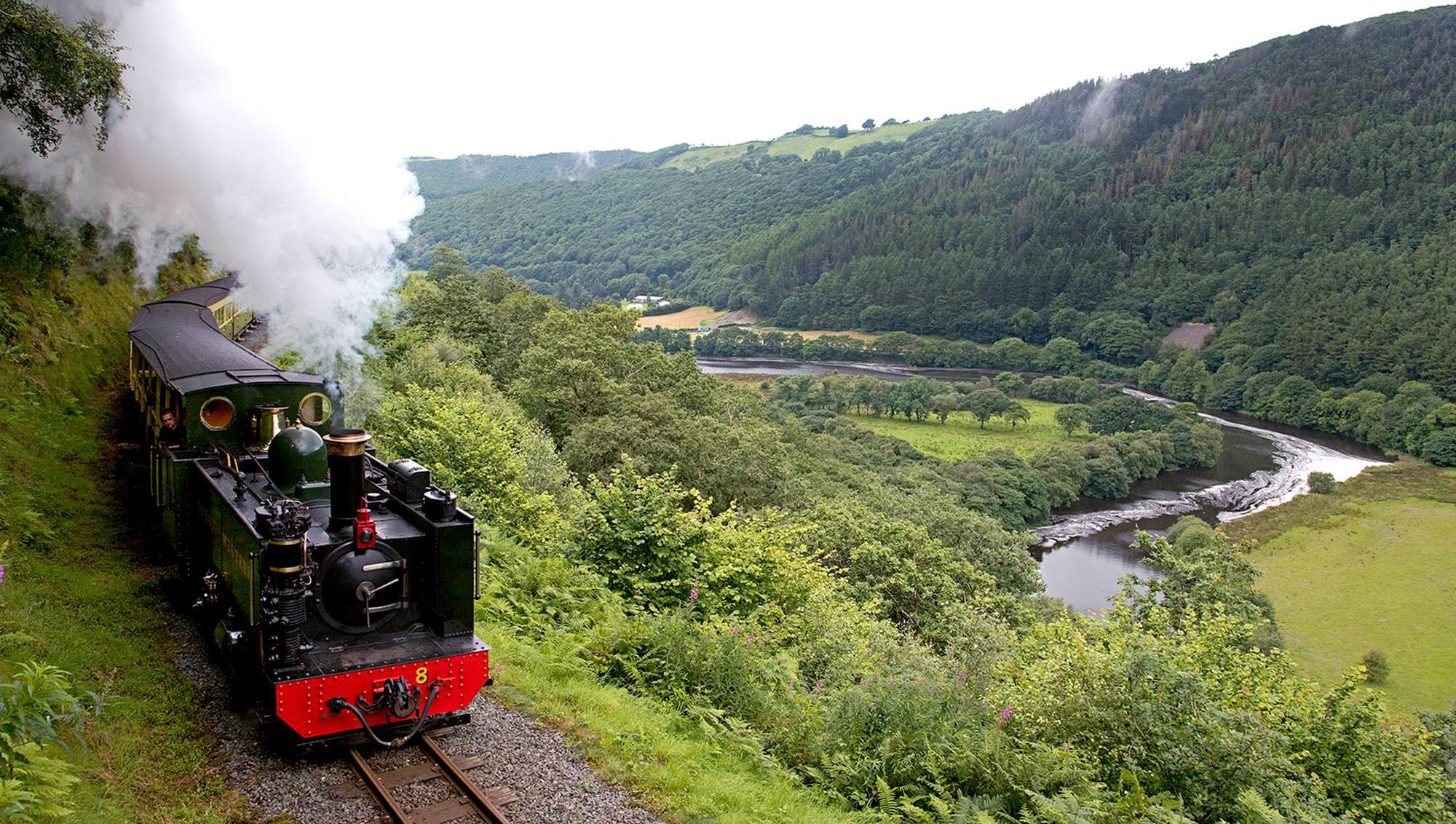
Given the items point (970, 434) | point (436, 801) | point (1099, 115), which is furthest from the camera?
point (1099, 115)

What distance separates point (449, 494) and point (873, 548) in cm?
1780

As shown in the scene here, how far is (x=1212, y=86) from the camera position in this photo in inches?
6924

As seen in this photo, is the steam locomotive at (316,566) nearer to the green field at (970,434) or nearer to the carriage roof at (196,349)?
the carriage roof at (196,349)

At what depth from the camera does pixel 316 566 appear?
9039 mm

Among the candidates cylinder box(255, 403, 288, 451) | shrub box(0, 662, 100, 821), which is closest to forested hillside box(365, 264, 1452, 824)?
cylinder box(255, 403, 288, 451)

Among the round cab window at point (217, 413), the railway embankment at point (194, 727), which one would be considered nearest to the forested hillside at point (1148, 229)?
the railway embankment at point (194, 727)

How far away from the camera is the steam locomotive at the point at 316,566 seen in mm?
8641

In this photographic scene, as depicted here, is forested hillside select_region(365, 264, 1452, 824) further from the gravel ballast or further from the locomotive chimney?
the locomotive chimney

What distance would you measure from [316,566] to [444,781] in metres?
2.51

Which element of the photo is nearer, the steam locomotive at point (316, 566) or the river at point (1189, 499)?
the steam locomotive at point (316, 566)

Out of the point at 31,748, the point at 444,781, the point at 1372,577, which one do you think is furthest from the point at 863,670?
the point at 1372,577

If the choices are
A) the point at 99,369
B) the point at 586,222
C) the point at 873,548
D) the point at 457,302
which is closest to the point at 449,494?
the point at 99,369

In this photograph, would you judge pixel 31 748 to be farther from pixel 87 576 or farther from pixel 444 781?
pixel 87 576

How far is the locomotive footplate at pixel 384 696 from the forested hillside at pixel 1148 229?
111m
